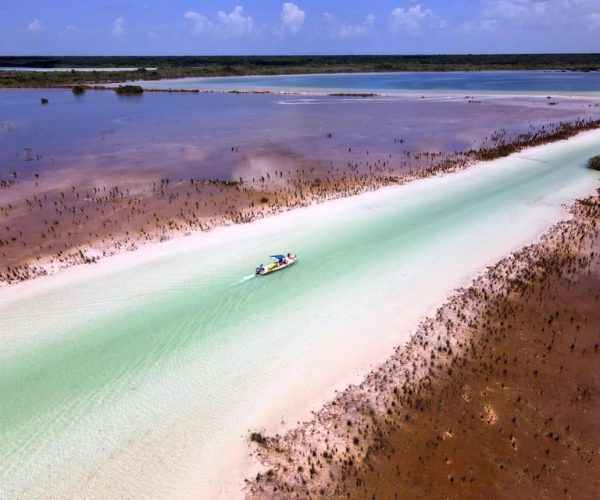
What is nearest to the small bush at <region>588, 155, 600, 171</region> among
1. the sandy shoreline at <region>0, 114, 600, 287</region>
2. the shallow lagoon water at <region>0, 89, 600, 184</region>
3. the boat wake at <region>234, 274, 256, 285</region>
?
the sandy shoreline at <region>0, 114, 600, 287</region>

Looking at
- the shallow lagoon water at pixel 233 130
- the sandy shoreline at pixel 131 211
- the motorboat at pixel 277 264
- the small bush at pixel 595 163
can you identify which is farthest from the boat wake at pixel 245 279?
the small bush at pixel 595 163

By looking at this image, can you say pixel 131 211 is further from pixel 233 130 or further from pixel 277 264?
pixel 233 130

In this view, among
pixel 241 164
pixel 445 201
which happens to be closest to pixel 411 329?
pixel 445 201

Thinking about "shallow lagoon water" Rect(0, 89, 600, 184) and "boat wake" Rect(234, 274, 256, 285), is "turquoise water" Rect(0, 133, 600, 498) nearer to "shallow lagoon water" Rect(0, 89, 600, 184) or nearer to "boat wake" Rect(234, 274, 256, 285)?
"boat wake" Rect(234, 274, 256, 285)

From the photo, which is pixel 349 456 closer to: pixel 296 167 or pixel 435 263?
pixel 435 263

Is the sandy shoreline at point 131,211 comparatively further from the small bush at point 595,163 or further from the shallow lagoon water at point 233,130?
the small bush at point 595,163

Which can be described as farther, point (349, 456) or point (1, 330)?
point (1, 330)
